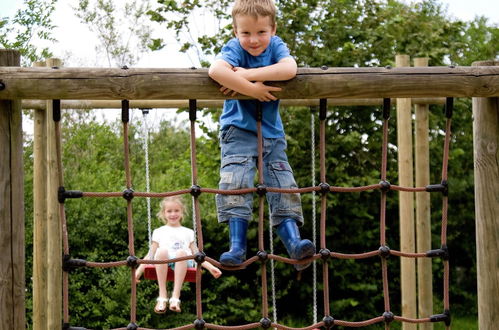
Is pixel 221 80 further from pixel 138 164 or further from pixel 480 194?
pixel 138 164

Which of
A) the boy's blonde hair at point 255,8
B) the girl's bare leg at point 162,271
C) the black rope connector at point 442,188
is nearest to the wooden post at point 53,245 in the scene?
the girl's bare leg at point 162,271

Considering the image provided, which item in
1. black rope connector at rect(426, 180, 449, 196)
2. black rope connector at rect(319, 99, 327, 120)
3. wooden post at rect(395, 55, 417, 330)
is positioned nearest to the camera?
black rope connector at rect(319, 99, 327, 120)

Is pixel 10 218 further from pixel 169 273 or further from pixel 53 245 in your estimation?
pixel 53 245

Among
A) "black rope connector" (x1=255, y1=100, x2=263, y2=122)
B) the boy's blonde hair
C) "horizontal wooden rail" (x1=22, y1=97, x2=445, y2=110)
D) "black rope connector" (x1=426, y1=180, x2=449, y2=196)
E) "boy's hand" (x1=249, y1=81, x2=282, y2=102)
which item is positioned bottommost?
"black rope connector" (x1=426, y1=180, x2=449, y2=196)

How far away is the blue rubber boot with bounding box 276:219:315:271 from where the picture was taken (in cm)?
318

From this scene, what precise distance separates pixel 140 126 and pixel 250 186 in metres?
5.46

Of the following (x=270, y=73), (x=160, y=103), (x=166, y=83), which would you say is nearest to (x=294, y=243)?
(x=270, y=73)

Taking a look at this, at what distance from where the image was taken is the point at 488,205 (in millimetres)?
3287

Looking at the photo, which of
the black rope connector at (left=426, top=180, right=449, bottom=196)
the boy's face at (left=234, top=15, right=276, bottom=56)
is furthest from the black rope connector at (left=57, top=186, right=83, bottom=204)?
the black rope connector at (left=426, top=180, right=449, bottom=196)

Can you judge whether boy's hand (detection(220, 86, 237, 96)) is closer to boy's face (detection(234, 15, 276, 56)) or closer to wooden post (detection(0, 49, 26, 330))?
boy's face (detection(234, 15, 276, 56))

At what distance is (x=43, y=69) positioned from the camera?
3.04m

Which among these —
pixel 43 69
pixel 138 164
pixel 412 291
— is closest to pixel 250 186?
pixel 43 69

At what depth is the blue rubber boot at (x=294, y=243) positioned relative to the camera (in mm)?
3180

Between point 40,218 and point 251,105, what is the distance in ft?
8.39
